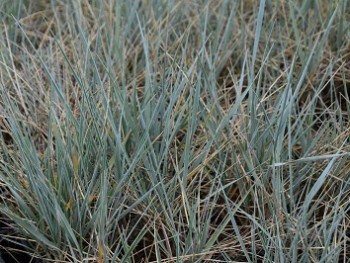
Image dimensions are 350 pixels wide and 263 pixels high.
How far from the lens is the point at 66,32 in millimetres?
1803

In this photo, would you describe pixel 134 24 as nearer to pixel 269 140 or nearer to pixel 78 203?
pixel 269 140

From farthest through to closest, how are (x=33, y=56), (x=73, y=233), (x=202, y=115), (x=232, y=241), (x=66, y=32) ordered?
1. (x=66, y=32)
2. (x=33, y=56)
3. (x=202, y=115)
4. (x=232, y=241)
5. (x=73, y=233)

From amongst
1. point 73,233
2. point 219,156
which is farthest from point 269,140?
point 73,233

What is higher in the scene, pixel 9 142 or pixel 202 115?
pixel 202 115

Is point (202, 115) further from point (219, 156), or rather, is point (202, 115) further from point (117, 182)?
point (117, 182)

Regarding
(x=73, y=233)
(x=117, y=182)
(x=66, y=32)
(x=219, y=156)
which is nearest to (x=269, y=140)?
(x=219, y=156)

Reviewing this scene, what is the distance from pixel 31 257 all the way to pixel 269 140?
0.55 metres

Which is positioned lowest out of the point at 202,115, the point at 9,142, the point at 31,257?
the point at 31,257

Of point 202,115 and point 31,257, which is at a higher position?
point 202,115

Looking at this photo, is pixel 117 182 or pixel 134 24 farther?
pixel 134 24

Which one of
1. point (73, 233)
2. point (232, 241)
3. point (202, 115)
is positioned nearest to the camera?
point (73, 233)

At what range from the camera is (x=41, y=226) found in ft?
4.03

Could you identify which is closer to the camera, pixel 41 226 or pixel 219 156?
pixel 41 226

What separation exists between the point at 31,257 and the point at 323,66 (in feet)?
2.89
